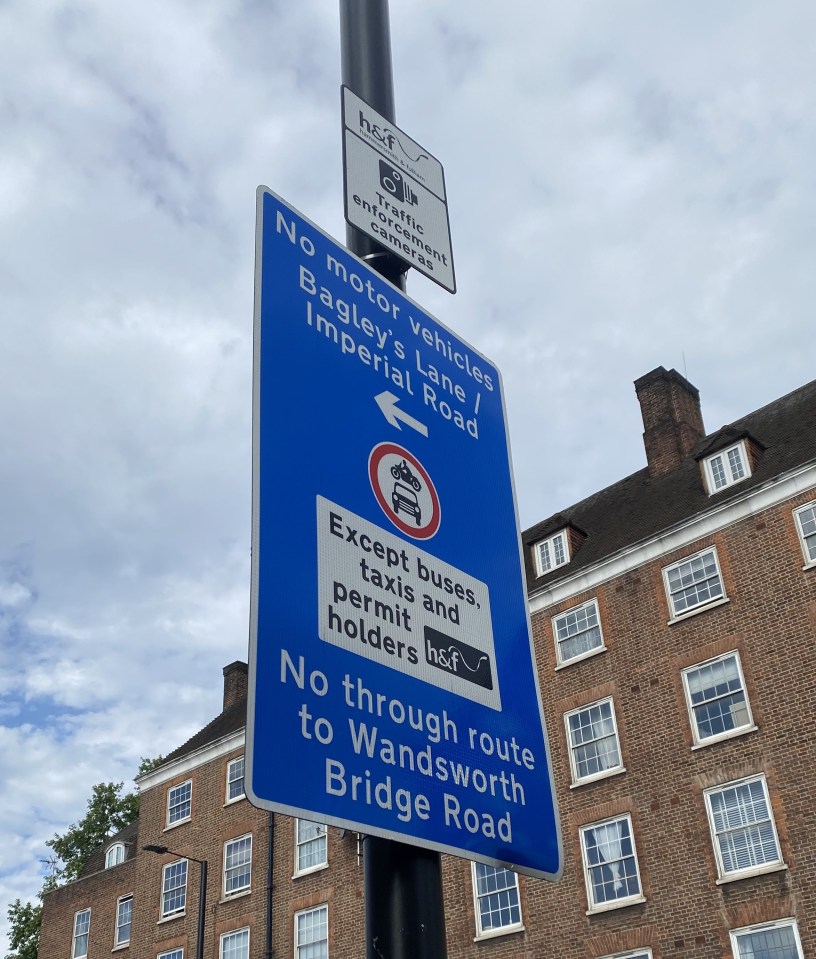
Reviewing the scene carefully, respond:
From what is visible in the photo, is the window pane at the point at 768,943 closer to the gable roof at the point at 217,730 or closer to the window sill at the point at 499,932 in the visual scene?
the window sill at the point at 499,932

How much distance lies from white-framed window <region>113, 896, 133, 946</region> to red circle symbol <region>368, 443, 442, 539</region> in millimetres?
37282

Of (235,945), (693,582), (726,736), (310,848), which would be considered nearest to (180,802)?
(235,945)

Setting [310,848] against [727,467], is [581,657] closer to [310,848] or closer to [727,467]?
[727,467]

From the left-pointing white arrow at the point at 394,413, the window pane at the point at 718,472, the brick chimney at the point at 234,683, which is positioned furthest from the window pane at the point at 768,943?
the brick chimney at the point at 234,683

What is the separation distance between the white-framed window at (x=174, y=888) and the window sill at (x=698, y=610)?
18923 mm

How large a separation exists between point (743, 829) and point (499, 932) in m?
6.58

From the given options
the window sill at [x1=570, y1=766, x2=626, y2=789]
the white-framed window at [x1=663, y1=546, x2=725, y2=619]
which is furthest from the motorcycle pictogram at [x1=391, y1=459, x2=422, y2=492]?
the window sill at [x1=570, y1=766, x2=626, y2=789]

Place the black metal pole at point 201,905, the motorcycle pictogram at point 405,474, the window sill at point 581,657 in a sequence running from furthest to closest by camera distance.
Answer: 1. the black metal pole at point 201,905
2. the window sill at point 581,657
3. the motorcycle pictogram at point 405,474

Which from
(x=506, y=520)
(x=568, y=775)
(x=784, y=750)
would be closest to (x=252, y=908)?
(x=568, y=775)

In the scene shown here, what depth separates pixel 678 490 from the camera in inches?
1134

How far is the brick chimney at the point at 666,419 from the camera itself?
102 feet

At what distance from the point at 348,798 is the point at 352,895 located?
28.4 meters

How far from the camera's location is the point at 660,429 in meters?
31.4

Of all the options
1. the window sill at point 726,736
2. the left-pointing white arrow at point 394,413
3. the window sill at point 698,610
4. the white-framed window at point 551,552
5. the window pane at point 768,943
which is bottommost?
the left-pointing white arrow at point 394,413
